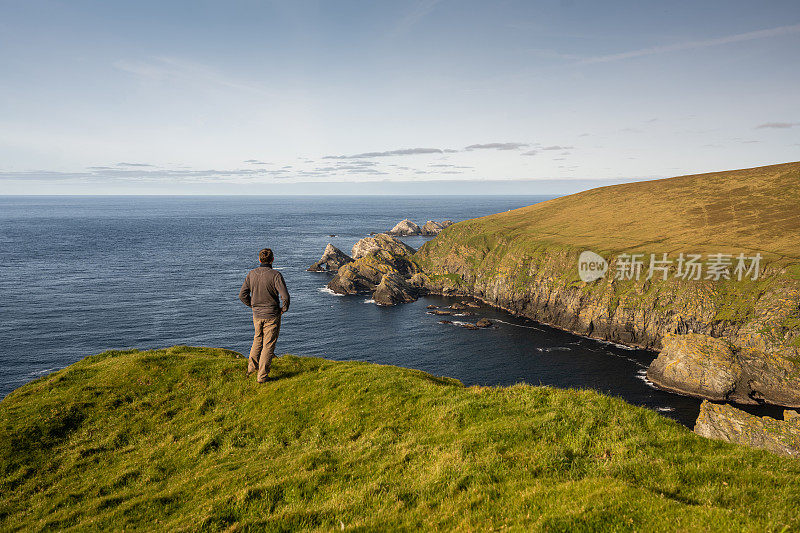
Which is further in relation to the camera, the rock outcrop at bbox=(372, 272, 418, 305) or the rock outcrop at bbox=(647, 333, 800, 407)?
the rock outcrop at bbox=(372, 272, 418, 305)

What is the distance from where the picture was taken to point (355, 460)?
10.9 m

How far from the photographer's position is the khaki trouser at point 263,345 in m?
16.2

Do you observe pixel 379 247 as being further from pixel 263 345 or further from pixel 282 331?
pixel 263 345

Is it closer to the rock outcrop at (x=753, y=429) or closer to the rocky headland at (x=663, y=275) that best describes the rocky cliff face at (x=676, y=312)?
the rocky headland at (x=663, y=275)

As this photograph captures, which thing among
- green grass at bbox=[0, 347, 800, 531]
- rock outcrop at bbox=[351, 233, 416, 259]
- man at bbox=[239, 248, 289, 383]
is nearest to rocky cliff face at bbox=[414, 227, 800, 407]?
rock outcrop at bbox=[351, 233, 416, 259]

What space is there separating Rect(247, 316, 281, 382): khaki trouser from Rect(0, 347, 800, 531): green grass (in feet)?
2.71

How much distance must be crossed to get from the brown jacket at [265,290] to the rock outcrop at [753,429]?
41.9 m

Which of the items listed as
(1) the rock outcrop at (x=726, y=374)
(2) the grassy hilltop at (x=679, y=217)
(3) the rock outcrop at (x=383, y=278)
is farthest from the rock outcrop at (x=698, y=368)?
(3) the rock outcrop at (x=383, y=278)

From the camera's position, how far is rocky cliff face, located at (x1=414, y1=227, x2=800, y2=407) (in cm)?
5381

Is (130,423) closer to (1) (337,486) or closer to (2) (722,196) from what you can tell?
(1) (337,486)

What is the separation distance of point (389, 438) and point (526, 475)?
456 centimetres

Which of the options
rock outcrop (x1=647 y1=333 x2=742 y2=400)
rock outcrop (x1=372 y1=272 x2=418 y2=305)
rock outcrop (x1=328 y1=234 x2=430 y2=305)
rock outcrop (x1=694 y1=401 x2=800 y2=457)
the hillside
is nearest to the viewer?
rock outcrop (x1=694 y1=401 x2=800 y2=457)

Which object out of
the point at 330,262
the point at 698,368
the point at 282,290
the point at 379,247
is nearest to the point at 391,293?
the point at 330,262

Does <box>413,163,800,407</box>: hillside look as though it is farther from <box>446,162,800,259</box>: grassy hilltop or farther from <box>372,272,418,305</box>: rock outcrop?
<box>372,272,418,305</box>: rock outcrop
